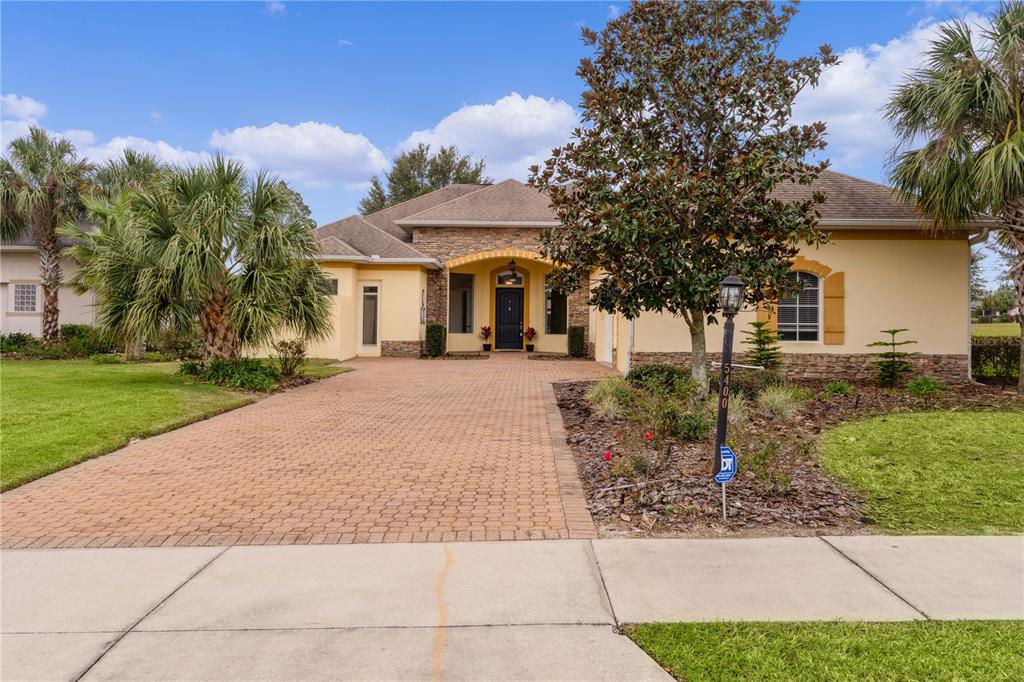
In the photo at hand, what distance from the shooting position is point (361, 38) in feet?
49.8

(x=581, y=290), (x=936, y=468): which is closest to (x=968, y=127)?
(x=936, y=468)

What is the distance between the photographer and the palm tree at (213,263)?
11984 millimetres

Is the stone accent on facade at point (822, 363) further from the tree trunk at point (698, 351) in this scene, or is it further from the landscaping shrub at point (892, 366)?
the tree trunk at point (698, 351)

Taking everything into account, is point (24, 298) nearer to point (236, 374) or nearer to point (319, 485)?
point (236, 374)

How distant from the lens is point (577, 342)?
22.1 metres

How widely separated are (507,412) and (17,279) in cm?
2182

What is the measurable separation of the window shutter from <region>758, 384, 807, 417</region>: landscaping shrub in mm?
4698

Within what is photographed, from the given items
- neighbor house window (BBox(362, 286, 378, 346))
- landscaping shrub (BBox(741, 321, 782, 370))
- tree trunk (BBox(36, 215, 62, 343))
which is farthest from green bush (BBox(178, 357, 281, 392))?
tree trunk (BBox(36, 215, 62, 343))

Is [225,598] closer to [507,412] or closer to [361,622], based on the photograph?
[361,622]

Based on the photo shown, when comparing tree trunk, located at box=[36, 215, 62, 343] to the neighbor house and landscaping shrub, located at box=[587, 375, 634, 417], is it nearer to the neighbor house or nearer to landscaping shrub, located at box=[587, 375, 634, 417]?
the neighbor house

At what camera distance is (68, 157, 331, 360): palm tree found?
39.3 ft

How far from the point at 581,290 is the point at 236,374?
12.7m

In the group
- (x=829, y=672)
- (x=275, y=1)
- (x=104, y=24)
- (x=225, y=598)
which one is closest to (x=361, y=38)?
(x=275, y=1)

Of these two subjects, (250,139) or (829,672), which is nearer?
(829,672)
